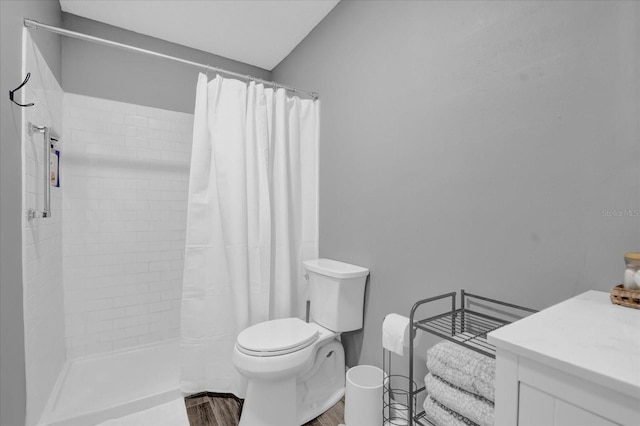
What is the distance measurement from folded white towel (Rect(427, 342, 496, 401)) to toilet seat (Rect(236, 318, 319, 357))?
0.69m

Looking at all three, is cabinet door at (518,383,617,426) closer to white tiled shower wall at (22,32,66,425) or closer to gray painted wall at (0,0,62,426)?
gray painted wall at (0,0,62,426)

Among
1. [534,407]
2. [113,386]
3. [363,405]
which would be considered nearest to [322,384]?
[363,405]

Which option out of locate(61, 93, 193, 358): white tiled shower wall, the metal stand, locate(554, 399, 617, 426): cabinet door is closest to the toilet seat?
the metal stand

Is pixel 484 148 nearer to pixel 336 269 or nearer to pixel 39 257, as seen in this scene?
pixel 336 269

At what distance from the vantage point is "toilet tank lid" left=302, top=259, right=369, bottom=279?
175 centimetres

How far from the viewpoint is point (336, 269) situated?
1846 mm

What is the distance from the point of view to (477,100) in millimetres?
1271

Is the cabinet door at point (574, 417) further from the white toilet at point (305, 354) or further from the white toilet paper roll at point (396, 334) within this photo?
the white toilet at point (305, 354)

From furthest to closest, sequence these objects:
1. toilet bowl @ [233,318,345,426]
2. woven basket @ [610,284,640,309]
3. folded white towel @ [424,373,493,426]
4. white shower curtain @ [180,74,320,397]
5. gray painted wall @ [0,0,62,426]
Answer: white shower curtain @ [180,74,320,397], toilet bowl @ [233,318,345,426], gray painted wall @ [0,0,62,426], folded white towel @ [424,373,493,426], woven basket @ [610,284,640,309]

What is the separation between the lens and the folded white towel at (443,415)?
39.5 inches

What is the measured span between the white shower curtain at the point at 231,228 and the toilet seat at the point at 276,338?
0.30 m

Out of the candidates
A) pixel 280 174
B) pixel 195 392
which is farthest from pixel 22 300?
pixel 280 174

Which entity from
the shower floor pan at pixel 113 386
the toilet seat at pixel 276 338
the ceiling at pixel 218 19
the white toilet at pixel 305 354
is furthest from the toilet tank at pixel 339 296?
the ceiling at pixel 218 19

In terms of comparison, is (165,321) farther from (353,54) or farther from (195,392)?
(353,54)
